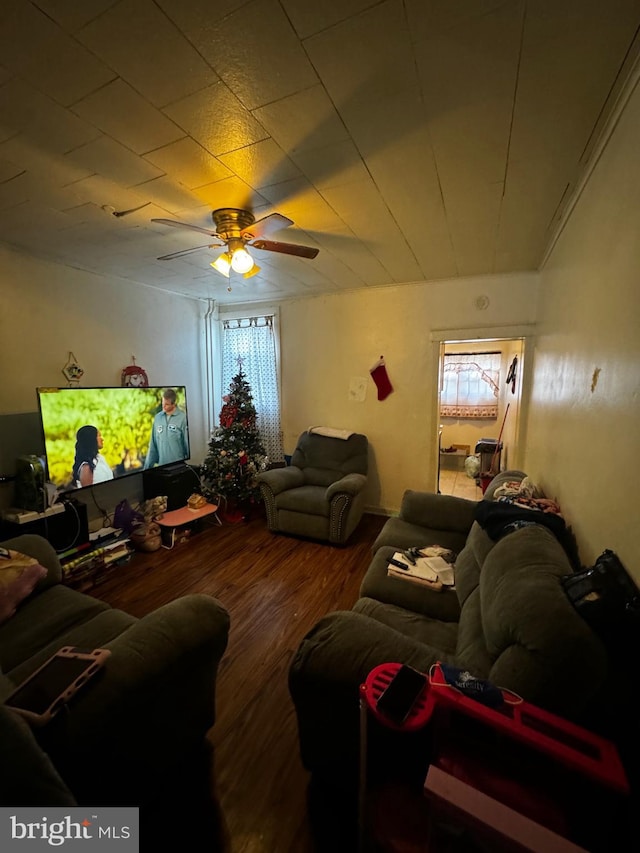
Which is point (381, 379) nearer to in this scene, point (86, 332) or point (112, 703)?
point (86, 332)

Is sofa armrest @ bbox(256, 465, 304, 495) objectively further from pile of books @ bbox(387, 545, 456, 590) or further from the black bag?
the black bag

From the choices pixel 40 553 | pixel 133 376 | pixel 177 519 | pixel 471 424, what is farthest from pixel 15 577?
pixel 471 424

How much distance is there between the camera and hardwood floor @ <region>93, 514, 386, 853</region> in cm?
124

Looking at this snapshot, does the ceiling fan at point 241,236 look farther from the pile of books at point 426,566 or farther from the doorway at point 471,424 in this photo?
the doorway at point 471,424

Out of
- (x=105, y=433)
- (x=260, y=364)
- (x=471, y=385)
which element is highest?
(x=260, y=364)

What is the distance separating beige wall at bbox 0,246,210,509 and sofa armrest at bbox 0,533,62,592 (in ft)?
4.13

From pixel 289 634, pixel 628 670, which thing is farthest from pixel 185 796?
pixel 628 670

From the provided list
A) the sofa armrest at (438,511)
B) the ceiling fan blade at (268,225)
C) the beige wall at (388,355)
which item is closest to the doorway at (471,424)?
the beige wall at (388,355)

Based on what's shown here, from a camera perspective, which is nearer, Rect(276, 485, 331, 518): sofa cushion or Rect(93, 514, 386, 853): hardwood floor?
Rect(93, 514, 386, 853): hardwood floor

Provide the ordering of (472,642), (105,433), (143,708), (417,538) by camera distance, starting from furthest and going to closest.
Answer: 1. (105,433)
2. (417,538)
3. (472,642)
4. (143,708)

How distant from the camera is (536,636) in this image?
95 cm

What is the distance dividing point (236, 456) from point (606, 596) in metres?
3.39

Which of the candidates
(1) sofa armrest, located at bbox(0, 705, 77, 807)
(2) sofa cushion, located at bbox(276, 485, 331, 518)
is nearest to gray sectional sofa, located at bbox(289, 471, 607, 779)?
(1) sofa armrest, located at bbox(0, 705, 77, 807)

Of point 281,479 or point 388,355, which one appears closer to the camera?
point 281,479
